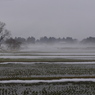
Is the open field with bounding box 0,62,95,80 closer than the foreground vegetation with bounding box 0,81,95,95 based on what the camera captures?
No

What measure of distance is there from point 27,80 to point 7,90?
3900mm

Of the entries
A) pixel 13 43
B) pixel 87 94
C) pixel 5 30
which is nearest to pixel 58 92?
pixel 87 94

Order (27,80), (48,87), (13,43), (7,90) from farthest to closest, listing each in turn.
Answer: (13,43) < (27,80) < (48,87) < (7,90)

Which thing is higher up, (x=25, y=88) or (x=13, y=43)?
(x=13, y=43)

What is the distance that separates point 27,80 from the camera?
2002 centimetres

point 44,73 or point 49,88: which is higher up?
point 44,73

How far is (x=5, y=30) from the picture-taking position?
9819 centimetres

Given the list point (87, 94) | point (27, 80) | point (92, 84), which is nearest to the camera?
point (87, 94)

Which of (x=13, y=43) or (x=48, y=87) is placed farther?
(x=13, y=43)

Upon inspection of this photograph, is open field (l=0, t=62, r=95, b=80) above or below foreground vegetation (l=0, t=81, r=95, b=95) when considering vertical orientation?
above

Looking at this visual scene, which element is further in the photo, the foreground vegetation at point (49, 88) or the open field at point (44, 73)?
the open field at point (44, 73)

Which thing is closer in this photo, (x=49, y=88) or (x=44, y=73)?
(x=49, y=88)

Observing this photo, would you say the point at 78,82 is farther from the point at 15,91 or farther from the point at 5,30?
the point at 5,30

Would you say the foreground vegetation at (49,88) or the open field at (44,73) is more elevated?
the open field at (44,73)
